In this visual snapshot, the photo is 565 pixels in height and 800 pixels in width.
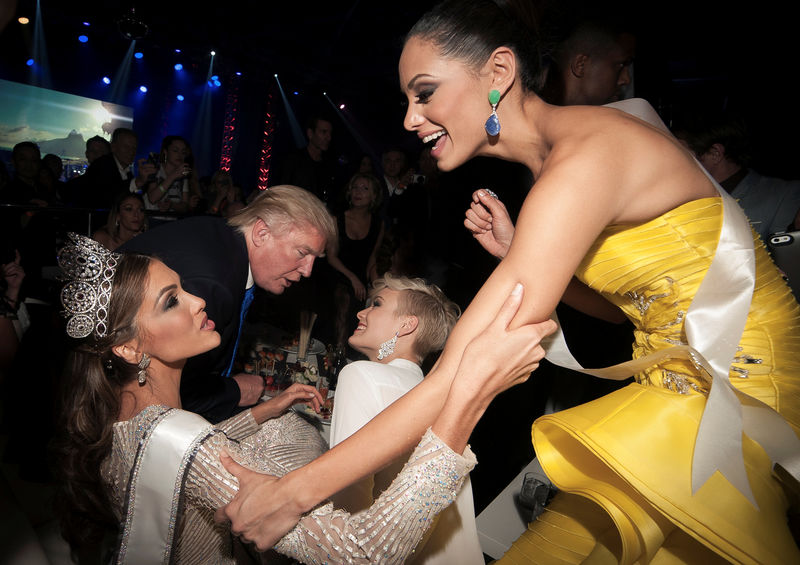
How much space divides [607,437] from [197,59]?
1136 centimetres

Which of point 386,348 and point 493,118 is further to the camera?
point 386,348

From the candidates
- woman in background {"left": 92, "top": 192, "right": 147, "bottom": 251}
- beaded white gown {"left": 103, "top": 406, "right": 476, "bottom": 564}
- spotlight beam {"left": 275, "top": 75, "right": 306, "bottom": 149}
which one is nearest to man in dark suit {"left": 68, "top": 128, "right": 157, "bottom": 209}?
woman in background {"left": 92, "top": 192, "right": 147, "bottom": 251}

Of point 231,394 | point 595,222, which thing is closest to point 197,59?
A: point 231,394

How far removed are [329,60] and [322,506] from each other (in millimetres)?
10311

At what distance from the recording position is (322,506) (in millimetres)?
1116

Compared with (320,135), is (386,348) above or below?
below

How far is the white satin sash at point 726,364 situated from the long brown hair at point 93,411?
4.42 feet

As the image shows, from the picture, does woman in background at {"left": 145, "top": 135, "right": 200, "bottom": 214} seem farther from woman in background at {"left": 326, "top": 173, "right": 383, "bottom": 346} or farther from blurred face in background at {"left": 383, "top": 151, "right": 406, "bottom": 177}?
blurred face in background at {"left": 383, "top": 151, "right": 406, "bottom": 177}

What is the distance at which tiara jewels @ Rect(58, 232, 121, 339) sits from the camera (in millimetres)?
1391

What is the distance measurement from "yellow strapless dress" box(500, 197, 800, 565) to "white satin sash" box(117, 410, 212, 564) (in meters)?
0.84

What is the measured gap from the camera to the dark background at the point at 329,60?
358 cm

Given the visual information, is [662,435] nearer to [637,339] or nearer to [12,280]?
[637,339]

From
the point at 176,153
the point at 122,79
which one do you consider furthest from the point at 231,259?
the point at 122,79

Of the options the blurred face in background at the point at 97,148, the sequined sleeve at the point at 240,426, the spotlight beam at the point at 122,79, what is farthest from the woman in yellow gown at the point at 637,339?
the spotlight beam at the point at 122,79
